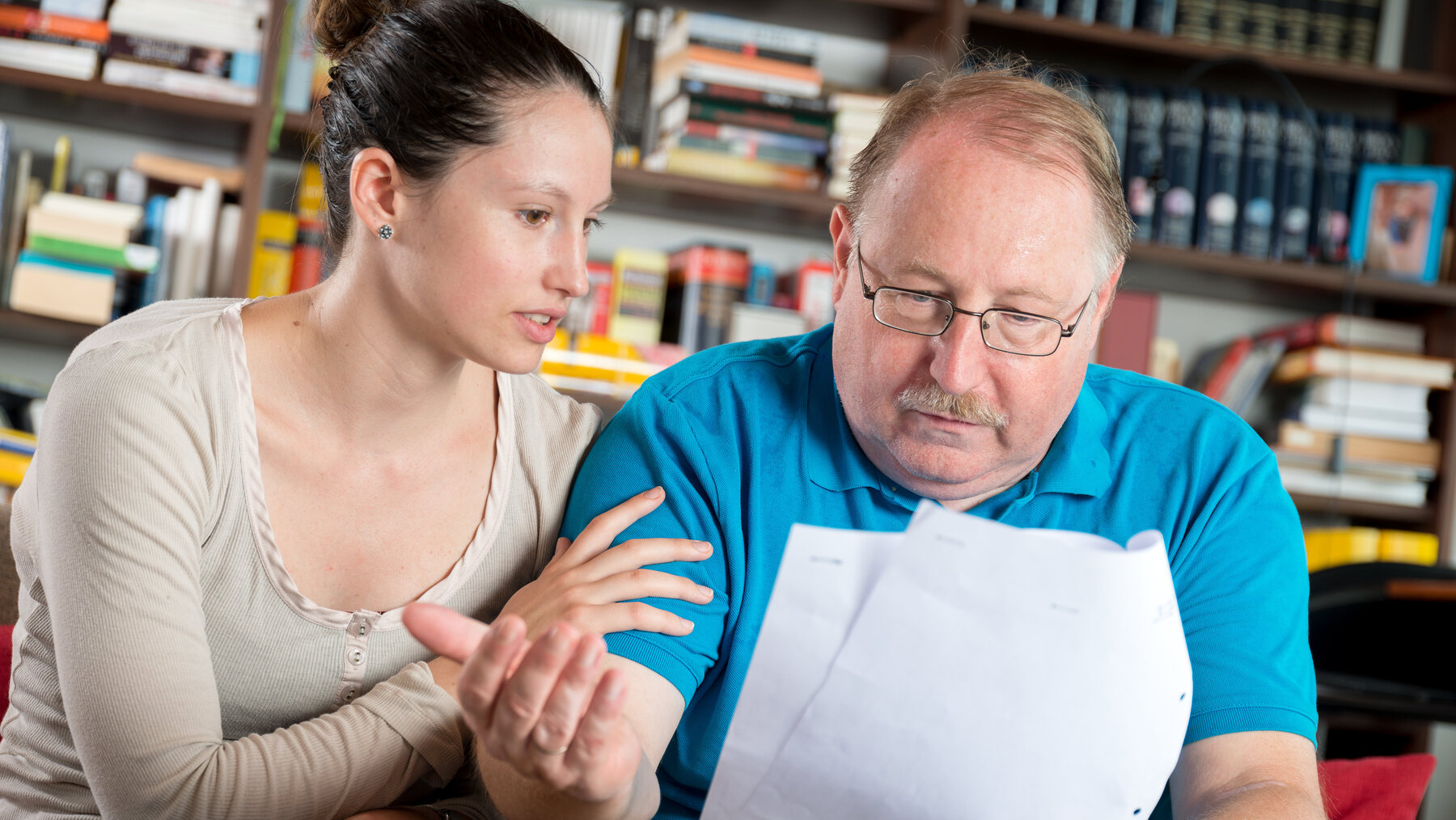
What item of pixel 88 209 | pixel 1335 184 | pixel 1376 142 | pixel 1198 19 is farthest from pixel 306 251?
pixel 1376 142

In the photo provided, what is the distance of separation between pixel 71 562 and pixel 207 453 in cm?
14

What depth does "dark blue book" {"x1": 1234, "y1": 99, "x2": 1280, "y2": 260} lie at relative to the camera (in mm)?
2740

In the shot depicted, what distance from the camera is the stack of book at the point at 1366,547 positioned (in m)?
2.54

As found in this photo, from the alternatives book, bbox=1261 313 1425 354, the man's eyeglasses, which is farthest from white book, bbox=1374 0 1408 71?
the man's eyeglasses

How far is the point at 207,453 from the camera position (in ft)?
3.43

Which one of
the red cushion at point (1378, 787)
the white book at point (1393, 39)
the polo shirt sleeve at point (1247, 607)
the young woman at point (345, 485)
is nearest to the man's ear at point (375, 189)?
the young woman at point (345, 485)

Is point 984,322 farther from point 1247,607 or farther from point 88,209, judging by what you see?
point 88,209

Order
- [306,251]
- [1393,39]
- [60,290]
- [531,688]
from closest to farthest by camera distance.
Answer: [531,688], [60,290], [306,251], [1393,39]

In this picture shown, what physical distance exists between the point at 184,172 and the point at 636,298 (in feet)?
3.22

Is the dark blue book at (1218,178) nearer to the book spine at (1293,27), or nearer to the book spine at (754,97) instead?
the book spine at (1293,27)

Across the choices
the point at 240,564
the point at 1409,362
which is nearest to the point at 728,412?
the point at 240,564

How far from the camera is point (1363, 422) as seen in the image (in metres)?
2.69

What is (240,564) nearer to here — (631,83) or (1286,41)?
(631,83)

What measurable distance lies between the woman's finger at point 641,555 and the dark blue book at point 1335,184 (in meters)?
2.27
